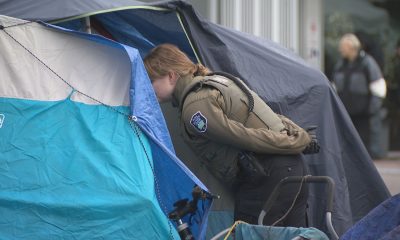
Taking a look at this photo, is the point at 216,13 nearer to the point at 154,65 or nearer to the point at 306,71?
the point at 306,71

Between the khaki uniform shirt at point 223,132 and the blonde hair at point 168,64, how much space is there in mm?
73

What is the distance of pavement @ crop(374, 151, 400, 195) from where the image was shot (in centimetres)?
1050

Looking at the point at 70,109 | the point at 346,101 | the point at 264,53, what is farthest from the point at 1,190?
the point at 346,101

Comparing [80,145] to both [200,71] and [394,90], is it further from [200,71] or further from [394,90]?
[394,90]

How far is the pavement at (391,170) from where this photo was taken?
34.5 ft

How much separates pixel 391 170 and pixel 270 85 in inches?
247

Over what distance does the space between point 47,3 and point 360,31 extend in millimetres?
9379

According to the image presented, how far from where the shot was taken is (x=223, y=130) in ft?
16.0

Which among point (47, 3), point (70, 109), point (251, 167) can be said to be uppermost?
point (47, 3)

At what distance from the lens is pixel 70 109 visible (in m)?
4.79

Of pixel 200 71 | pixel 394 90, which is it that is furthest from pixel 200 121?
pixel 394 90

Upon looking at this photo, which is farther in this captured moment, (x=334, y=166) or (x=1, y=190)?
(x=334, y=166)

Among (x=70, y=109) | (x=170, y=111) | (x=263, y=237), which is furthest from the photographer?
(x=170, y=111)

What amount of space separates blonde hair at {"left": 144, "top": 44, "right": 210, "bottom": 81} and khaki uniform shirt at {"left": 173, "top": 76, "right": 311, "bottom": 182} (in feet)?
0.24
